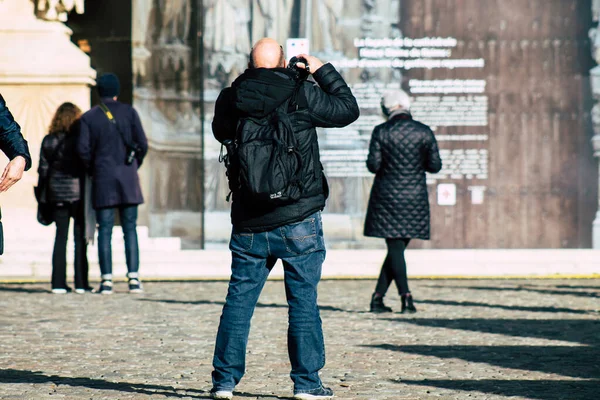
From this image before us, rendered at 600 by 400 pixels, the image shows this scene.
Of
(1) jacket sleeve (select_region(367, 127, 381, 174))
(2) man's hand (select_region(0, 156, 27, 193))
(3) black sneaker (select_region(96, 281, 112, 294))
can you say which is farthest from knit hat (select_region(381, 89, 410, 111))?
(2) man's hand (select_region(0, 156, 27, 193))

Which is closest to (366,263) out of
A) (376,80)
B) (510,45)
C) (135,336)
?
(376,80)

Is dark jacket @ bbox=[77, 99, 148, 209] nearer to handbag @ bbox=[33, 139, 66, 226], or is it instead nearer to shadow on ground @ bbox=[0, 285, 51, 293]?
handbag @ bbox=[33, 139, 66, 226]

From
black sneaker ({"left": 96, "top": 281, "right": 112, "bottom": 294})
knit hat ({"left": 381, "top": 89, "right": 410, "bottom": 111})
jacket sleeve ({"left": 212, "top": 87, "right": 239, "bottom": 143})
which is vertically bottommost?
black sneaker ({"left": 96, "top": 281, "right": 112, "bottom": 294})

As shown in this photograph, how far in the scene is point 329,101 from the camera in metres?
6.14

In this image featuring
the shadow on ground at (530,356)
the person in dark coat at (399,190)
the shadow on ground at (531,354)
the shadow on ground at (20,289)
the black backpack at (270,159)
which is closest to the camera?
the black backpack at (270,159)

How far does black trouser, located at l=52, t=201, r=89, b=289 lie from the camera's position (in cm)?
1237

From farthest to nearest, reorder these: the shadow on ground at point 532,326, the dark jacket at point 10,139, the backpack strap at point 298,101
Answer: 1. the shadow on ground at point 532,326
2. the backpack strap at point 298,101
3. the dark jacket at point 10,139

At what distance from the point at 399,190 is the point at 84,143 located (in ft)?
10.1

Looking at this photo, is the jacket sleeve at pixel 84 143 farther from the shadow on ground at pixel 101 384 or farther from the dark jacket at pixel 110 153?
the shadow on ground at pixel 101 384

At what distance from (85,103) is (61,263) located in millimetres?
4234

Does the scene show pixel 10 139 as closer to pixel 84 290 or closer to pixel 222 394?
pixel 222 394

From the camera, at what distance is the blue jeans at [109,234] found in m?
12.2

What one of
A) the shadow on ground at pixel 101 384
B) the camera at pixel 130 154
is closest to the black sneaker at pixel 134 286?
the camera at pixel 130 154

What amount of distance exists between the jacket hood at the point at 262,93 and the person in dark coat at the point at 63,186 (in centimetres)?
641
